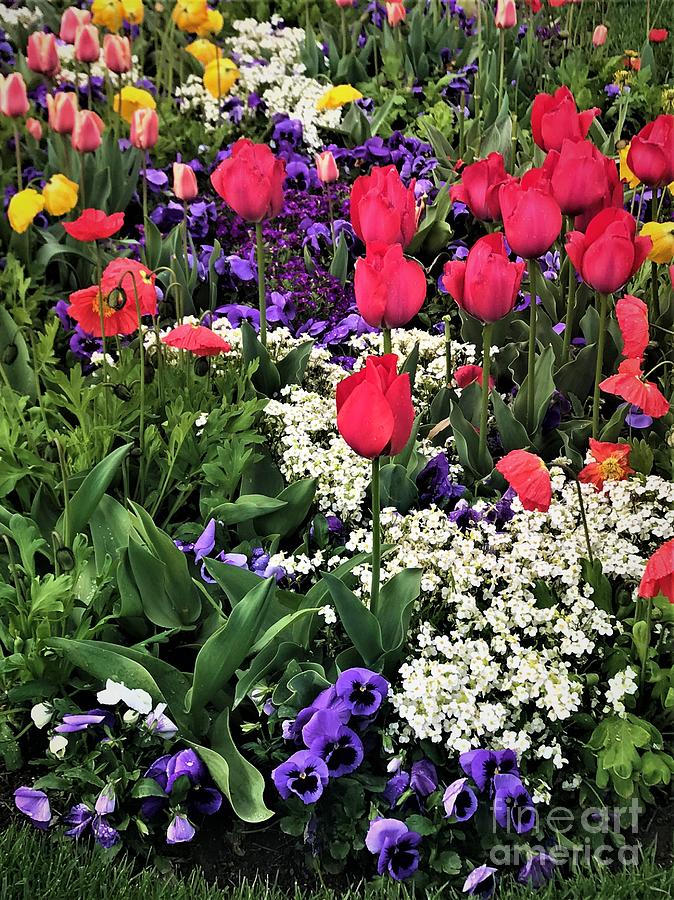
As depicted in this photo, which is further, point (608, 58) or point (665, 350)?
point (608, 58)

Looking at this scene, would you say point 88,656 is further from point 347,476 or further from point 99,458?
point 347,476

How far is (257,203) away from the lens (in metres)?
2.27

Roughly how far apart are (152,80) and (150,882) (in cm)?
404

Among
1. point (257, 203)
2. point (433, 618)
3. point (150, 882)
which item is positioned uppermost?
Result: point (257, 203)

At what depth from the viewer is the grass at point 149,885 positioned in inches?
62.9

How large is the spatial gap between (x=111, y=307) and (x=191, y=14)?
7.10 feet

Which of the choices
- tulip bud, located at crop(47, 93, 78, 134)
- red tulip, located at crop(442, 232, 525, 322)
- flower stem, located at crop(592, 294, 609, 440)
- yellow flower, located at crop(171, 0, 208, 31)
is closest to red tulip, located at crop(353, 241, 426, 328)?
red tulip, located at crop(442, 232, 525, 322)

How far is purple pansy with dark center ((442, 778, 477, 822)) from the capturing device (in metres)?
1.67

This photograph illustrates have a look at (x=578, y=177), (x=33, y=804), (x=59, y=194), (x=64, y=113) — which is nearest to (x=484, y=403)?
(x=578, y=177)

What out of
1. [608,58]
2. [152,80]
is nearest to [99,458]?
[152,80]

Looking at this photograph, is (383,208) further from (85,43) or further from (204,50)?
(204,50)

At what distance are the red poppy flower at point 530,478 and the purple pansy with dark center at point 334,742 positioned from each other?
1.64 ft

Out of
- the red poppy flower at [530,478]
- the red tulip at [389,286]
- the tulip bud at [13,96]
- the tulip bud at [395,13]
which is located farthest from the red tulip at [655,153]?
the tulip bud at [395,13]

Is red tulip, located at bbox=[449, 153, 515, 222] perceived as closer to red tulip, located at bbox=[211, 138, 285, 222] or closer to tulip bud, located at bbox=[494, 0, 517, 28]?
red tulip, located at bbox=[211, 138, 285, 222]
